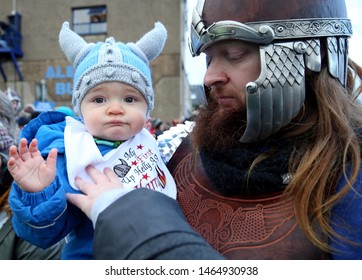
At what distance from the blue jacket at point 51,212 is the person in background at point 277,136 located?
87 millimetres

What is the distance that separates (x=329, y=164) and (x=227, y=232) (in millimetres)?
378

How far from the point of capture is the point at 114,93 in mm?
1403

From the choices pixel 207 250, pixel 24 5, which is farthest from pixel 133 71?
pixel 24 5

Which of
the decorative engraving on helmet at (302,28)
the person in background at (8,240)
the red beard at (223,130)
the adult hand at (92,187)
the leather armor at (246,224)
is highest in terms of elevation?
the decorative engraving on helmet at (302,28)

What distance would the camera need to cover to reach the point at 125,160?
1.46 metres

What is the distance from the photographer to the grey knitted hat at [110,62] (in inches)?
54.7

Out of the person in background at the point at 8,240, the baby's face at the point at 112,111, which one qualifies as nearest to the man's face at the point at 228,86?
the baby's face at the point at 112,111

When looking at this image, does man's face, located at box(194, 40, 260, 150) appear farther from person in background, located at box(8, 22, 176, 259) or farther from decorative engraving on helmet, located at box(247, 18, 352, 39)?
person in background, located at box(8, 22, 176, 259)

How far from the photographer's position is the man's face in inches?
49.0

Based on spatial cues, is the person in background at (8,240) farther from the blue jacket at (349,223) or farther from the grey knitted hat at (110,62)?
the blue jacket at (349,223)

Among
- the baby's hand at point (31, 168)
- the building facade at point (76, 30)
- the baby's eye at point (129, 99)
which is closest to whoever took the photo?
the baby's hand at point (31, 168)

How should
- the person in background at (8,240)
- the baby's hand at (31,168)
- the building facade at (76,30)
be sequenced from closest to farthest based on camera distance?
the baby's hand at (31,168), the person in background at (8,240), the building facade at (76,30)

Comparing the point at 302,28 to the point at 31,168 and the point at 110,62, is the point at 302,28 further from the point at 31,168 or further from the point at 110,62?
the point at 31,168
